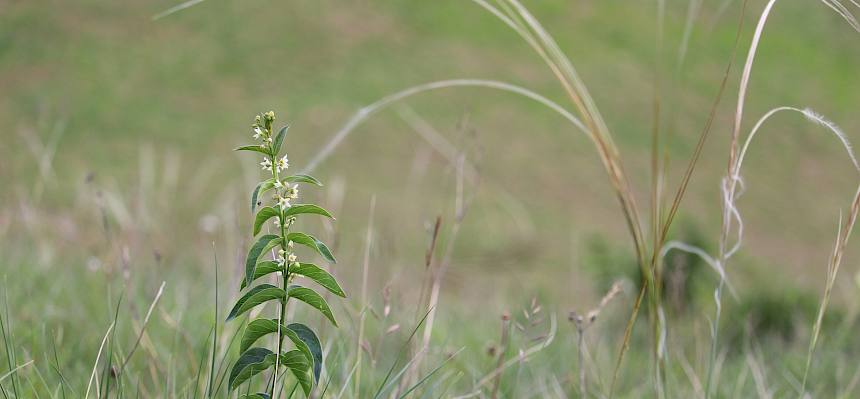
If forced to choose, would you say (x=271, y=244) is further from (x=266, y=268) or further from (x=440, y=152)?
(x=440, y=152)

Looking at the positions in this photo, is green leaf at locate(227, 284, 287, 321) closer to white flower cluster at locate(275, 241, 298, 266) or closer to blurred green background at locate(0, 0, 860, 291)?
white flower cluster at locate(275, 241, 298, 266)

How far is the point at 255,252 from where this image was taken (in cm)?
82

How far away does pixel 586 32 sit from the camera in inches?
395

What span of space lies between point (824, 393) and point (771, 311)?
1.42 m

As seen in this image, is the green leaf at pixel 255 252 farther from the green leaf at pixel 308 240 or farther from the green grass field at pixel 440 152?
the green grass field at pixel 440 152

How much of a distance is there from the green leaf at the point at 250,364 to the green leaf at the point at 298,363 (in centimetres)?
2

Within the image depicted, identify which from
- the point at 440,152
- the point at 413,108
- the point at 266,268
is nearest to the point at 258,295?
the point at 266,268

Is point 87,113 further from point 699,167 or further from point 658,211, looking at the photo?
point 658,211

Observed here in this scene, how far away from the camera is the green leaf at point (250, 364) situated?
0.90 meters

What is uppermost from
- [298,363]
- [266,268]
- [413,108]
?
[413,108]

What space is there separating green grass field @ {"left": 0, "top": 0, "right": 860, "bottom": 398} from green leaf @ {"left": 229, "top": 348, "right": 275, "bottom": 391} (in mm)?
946

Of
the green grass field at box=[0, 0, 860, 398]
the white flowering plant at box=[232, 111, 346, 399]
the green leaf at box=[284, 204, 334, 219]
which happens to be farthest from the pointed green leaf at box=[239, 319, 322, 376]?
the green grass field at box=[0, 0, 860, 398]

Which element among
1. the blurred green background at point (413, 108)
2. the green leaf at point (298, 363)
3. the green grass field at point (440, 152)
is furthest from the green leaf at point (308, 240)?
the blurred green background at point (413, 108)

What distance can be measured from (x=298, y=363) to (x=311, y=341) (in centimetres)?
4
